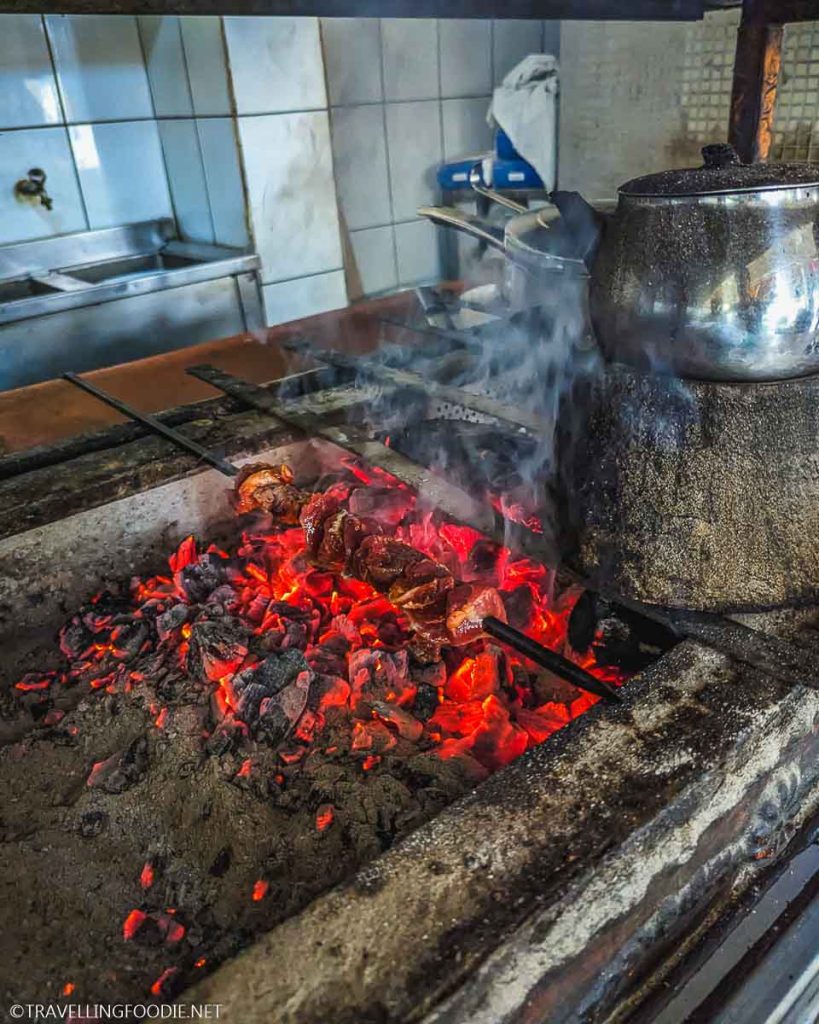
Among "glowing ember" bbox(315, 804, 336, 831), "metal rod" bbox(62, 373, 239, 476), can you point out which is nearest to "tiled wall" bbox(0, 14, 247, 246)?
"metal rod" bbox(62, 373, 239, 476)

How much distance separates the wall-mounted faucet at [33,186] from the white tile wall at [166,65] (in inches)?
31.8

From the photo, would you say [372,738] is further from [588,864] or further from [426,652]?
[588,864]

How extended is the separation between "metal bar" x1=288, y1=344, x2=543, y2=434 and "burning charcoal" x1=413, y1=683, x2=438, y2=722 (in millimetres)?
882

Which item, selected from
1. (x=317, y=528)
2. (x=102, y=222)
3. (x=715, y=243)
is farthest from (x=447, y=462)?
(x=102, y=222)

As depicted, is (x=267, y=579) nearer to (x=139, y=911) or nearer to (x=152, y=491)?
(x=152, y=491)

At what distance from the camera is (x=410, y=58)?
506 centimetres

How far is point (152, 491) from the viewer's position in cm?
242

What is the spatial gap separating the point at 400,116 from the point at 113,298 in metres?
2.28

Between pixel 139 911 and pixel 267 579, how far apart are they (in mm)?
1062

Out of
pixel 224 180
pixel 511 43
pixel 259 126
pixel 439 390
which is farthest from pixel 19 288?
pixel 511 43

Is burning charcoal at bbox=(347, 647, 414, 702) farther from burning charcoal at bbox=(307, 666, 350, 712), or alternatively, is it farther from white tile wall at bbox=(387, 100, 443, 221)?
white tile wall at bbox=(387, 100, 443, 221)

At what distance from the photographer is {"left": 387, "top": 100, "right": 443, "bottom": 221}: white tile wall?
5.17m

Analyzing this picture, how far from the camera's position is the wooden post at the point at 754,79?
198cm

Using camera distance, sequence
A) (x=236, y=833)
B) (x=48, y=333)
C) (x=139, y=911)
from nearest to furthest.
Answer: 1. (x=139, y=911)
2. (x=236, y=833)
3. (x=48, y=333)
